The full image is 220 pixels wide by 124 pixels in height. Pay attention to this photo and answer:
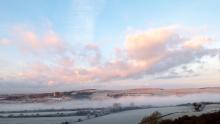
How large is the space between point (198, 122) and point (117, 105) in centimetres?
13719

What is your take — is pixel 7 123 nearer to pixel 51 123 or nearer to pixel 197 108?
pixel 51 123

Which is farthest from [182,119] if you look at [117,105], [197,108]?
[117,105]

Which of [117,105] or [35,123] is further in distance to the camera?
[117,105]

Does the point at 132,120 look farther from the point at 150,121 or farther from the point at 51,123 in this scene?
the point at 51,123

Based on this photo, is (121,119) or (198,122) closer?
(198,122)

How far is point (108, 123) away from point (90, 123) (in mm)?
7495

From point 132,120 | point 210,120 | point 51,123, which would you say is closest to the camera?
point 210,120

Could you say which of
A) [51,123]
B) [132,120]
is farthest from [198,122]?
[51,123]

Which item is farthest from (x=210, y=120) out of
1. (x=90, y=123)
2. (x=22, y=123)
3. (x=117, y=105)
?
(x=117, y=105)

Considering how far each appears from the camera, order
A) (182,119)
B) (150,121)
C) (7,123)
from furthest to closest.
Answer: (7,123), (150,121), (182,119)

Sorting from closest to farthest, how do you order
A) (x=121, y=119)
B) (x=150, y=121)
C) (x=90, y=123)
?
(x=150, y=121)
(x=121, y=119)
(x=90, y=123)

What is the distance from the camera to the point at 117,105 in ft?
566

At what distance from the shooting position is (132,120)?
7844cm

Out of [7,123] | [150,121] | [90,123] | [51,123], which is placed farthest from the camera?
[7,123]
